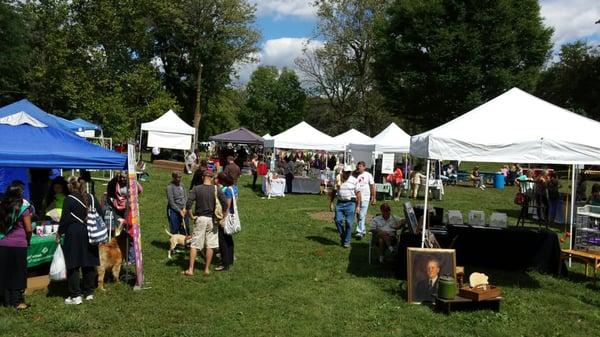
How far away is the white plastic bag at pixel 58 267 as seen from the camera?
20.8 feet

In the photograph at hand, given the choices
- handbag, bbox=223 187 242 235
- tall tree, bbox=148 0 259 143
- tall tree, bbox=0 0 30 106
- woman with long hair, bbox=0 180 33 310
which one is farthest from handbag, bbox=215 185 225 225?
tall tree, bbox=148 0 259 143

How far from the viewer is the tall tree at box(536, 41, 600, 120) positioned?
40.1 meters

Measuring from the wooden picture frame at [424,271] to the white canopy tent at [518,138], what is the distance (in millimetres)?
672

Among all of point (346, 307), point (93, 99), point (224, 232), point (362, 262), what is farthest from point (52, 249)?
point (93, 99)

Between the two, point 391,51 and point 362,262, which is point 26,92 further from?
point 362,262

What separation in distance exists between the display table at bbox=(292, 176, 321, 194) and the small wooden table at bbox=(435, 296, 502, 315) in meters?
14.2

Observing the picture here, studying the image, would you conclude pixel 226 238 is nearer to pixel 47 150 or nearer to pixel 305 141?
pixel 47 150

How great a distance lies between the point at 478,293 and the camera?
6434 mm

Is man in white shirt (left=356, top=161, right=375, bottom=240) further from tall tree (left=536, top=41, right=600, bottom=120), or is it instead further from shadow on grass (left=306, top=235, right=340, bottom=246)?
tall tree (left=536, top=41, right=600, bottom=120)

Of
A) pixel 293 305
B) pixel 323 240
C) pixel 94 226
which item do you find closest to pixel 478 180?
pixel 323 240

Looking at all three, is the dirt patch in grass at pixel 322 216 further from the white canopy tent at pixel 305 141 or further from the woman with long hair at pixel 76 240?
the woman with long hair at pixel 76 240

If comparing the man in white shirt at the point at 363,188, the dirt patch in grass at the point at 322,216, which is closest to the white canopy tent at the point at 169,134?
the dirt patch in grass at the point at 322,216

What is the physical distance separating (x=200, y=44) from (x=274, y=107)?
1169 inches

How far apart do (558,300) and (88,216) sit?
646 centimetres
